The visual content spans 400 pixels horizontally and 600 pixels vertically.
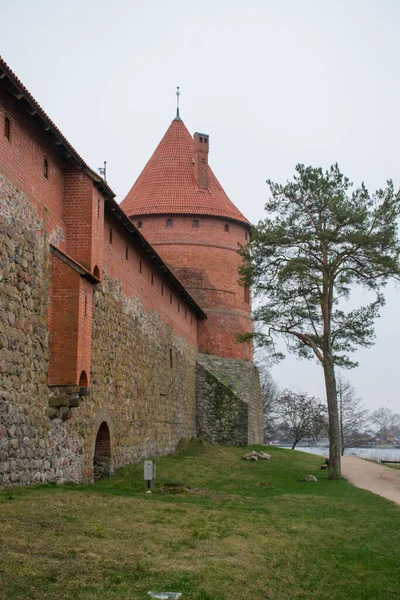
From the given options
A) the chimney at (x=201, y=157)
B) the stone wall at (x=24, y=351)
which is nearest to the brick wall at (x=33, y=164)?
the stone wall at (x=24, y=351)

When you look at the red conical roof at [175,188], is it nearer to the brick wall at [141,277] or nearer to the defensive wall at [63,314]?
the brick wall at [141,277]

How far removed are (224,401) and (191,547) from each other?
886 inches

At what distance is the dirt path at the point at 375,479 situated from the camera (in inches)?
698

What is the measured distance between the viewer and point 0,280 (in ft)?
34.5

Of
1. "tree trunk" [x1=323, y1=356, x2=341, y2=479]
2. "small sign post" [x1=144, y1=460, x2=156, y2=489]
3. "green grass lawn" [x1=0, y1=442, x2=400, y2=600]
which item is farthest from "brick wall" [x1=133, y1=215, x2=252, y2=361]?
"green grass lawn" [x1=0, y1=442, x2=400, y2=600]

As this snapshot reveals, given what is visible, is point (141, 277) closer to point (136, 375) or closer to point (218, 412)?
point (136, 375)

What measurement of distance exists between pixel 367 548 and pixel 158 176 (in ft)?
85.2

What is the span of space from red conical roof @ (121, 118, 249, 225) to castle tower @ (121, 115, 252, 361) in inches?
1.7

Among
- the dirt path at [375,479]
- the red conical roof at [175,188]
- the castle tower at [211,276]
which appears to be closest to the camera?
the dirt path at [375,479]

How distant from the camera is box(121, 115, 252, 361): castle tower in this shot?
31.4m

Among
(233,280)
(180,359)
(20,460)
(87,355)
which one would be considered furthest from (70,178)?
(233,280)

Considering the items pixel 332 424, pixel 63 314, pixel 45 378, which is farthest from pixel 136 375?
pixel 45 378

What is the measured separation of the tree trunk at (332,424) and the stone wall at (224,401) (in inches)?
314

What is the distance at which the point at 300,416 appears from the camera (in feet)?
172
